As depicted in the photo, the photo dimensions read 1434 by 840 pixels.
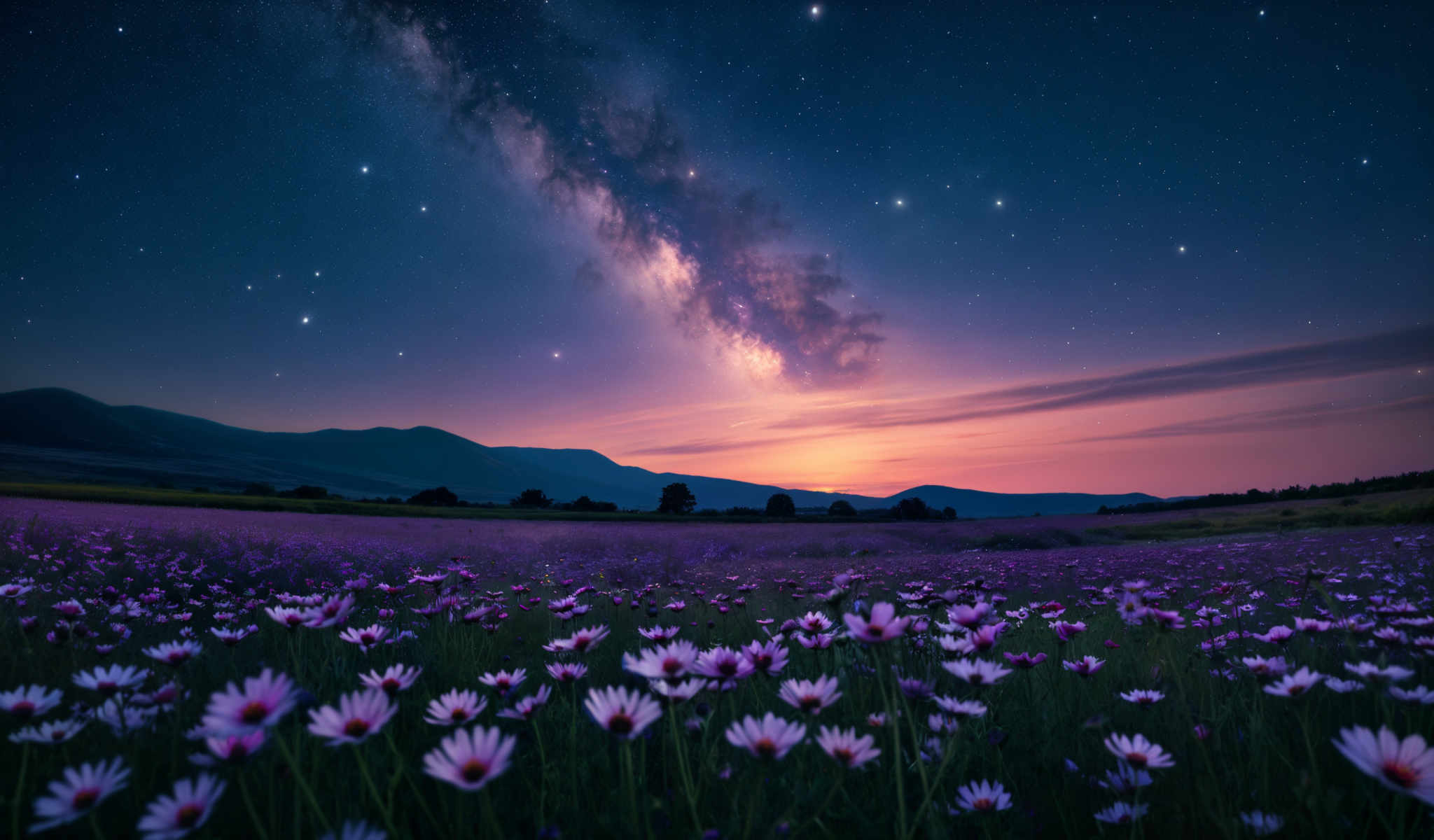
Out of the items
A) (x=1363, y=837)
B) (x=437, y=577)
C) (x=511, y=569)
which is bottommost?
(x=511, y=569)

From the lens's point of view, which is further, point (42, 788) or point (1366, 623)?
point (1366, 623)

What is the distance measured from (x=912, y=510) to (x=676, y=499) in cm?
2130

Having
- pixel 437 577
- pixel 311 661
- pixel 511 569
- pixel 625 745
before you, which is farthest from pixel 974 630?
pixel 511 569

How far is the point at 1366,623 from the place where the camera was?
2.70 m

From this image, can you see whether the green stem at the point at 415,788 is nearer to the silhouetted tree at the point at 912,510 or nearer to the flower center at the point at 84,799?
the flower center at the point at 84,799

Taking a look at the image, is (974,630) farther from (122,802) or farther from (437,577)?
(437,577)

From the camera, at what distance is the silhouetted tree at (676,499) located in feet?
178

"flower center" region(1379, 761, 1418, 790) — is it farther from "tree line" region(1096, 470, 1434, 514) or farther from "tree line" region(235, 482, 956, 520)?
"tree line" region(235, 482, 956, 520)

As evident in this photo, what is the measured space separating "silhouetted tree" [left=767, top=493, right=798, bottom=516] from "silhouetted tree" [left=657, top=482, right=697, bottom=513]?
7.55 meters

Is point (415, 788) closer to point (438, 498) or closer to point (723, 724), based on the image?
point (723, 724)

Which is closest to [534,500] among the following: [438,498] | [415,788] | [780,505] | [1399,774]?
[438,498]

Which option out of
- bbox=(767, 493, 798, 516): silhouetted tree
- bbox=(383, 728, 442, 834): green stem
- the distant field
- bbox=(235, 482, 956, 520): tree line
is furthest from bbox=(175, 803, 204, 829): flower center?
bbox=(767, 493, 798, 516): silhouetted tree

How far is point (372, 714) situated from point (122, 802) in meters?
1.14

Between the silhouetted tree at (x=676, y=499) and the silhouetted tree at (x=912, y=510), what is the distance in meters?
18.7
